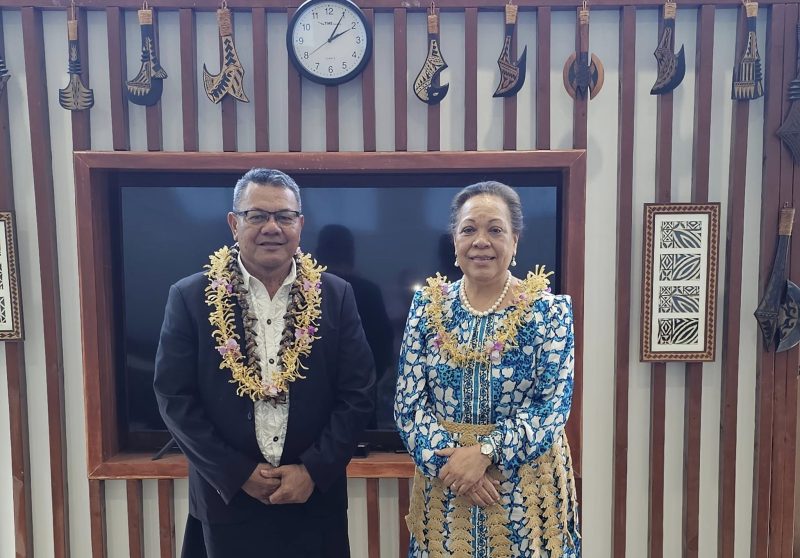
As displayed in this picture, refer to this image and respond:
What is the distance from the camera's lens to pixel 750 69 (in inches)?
86.1

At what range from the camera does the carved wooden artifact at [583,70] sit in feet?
7.23

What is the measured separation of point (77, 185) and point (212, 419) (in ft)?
4.00

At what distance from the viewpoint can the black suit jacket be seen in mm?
1586

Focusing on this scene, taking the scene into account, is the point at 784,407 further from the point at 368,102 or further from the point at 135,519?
the point at 135,519

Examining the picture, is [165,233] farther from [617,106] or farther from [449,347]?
[617,106]

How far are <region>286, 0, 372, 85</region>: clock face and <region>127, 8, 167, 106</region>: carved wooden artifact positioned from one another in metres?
0.53

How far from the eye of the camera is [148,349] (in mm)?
2406

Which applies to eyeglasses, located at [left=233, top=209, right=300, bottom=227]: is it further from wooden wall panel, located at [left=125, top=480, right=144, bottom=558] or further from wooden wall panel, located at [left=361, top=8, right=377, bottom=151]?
wooden wall panel, located at [left=125, top=480, right=144, bottom=558]

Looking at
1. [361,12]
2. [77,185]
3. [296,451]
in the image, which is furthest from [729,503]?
[77,185]

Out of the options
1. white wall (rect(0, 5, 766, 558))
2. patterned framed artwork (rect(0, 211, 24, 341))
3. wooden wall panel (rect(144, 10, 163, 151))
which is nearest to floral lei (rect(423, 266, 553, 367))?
white wall (rect(0, 5, 766, 558))

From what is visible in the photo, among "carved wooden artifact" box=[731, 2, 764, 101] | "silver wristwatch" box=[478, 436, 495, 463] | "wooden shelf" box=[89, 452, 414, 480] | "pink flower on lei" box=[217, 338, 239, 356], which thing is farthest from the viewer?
"wooden shelf" box=[89, 452, 414, 480]

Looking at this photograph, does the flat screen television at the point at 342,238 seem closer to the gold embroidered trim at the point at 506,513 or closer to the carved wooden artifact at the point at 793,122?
the gold embroidered trim at the point at 506,513

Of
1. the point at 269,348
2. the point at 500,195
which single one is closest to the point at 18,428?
the point at 269,348

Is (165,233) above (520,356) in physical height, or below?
above
